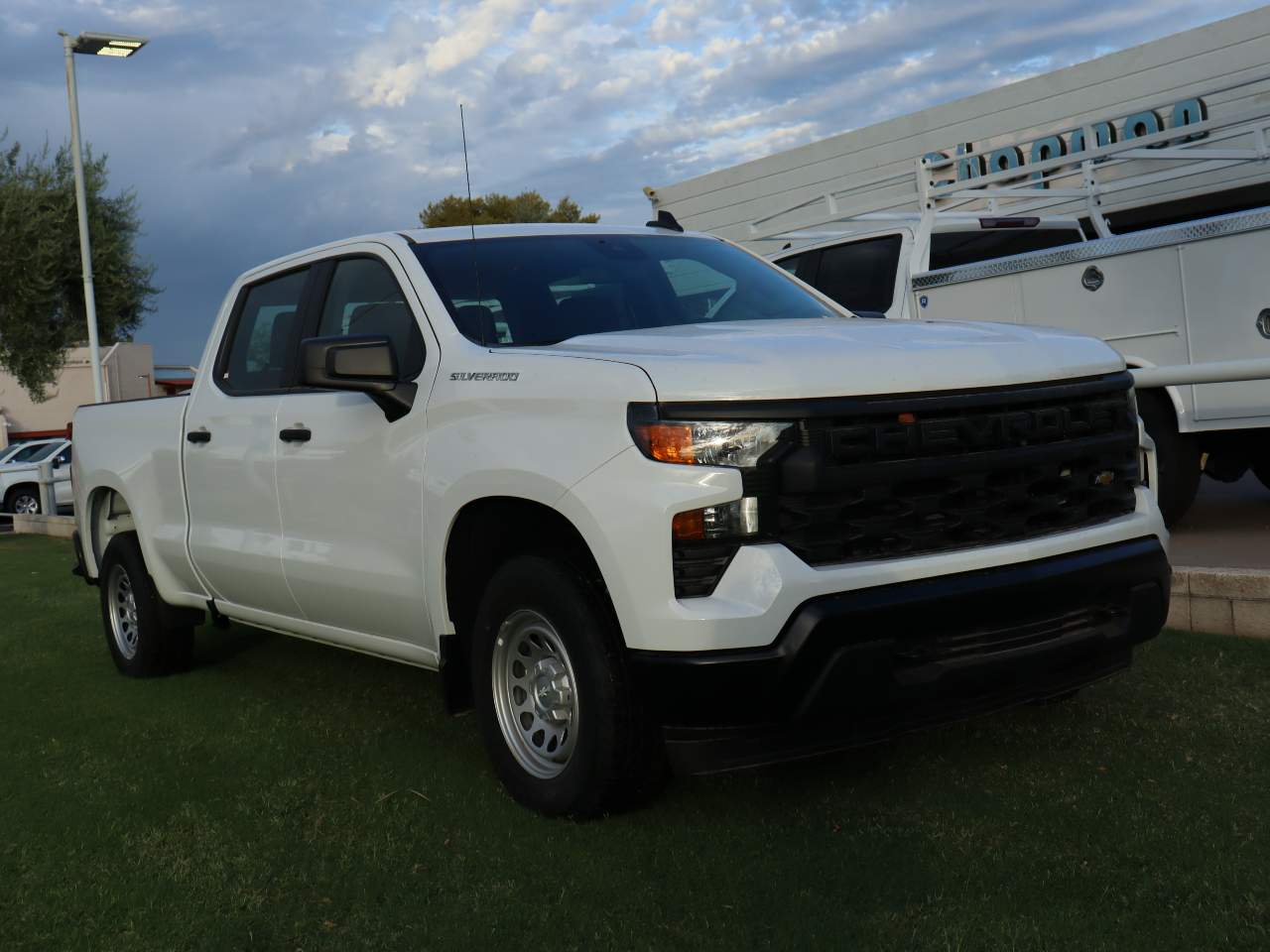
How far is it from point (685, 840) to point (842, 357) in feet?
4.63

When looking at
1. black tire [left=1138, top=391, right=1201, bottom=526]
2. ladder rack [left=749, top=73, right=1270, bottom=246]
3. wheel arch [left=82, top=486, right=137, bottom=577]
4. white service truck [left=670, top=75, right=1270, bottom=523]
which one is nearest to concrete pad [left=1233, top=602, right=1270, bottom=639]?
white service truck [left=670, top=75, right=1270, bottom=523]

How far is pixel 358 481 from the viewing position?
467 centimetres

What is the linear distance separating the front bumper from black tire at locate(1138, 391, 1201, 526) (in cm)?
391

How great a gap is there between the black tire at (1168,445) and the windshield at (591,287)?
3.02 m

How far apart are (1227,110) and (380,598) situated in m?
11.4

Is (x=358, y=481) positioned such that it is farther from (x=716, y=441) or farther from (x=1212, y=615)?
(x=1212, y=615)

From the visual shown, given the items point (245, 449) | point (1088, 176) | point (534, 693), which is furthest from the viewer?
point (1088, 176)

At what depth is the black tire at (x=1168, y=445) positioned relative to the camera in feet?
24.2

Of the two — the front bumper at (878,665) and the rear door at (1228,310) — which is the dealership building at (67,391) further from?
the front bumper at (878,665)

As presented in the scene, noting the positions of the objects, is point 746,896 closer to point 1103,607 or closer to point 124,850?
point 1103,607

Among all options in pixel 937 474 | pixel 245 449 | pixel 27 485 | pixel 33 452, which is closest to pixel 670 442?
pixel 937 474

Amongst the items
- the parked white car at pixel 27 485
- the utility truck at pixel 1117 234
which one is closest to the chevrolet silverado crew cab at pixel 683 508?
the utility truck at pixel 1117 234

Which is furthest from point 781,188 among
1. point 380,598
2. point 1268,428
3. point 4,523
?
point 380,598

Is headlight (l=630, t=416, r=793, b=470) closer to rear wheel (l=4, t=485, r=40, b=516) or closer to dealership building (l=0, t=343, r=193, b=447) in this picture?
rear wheel (l=4, t=485, r=40, b=516)
